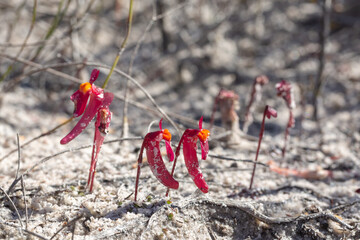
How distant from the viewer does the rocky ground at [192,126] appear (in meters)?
1.54

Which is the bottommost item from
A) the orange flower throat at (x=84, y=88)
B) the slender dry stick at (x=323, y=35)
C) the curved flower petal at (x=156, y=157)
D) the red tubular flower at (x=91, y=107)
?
the curved flower petal at (x=156, y=157)

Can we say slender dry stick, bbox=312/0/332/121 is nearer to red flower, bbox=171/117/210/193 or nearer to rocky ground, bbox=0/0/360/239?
rocky ground, bbox=0/0/360/239

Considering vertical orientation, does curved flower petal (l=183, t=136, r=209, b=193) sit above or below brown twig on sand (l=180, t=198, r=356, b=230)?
above

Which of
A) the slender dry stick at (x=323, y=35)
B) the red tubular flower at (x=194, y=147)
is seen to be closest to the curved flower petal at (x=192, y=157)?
the red tubular flower at (x=194, y=147)

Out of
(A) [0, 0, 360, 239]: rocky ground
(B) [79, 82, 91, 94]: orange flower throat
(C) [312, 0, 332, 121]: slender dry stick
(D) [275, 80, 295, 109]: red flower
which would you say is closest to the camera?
(B) [79, 82, 91, 94]: orange flower throat

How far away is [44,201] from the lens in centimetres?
159

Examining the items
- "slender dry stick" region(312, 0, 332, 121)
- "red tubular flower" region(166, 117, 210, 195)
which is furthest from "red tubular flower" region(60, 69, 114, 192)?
"slender dry stick" region(312, 0, 332, 121)

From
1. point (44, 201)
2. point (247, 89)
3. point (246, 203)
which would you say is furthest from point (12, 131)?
point (247, 89)

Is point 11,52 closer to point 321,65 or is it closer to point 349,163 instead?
point 321,65

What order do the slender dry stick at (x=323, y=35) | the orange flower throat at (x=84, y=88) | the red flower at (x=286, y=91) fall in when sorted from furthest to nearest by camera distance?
the slender dry stick at (x=323, y=35) < the red flower at (x=286, y=91) < the orange flower throat at (x=84, y=88)

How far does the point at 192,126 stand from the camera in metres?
3.25

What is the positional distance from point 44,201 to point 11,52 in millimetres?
3103

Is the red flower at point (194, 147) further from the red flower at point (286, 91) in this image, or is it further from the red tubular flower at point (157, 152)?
the red flower at point (286, 91)

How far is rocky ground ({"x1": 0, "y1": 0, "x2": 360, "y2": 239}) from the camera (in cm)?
154
